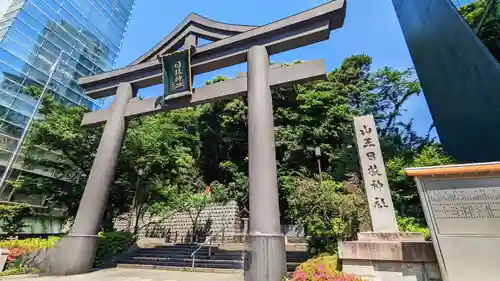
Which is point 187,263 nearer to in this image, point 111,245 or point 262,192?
point 111,245

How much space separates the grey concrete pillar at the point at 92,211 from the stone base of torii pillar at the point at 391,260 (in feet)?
22.1

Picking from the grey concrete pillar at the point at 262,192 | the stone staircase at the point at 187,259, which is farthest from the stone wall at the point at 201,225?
the grey concrete pillar at the point at 262,192

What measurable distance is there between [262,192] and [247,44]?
4.85 meters

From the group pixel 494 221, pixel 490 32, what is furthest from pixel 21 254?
pixel 490 32

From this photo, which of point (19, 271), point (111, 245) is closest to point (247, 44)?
point (111, 245)

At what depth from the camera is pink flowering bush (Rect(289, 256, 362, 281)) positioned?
4.49m

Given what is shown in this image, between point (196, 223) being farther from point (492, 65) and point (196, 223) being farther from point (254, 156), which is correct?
point (492, 65)

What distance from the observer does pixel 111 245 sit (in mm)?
10586

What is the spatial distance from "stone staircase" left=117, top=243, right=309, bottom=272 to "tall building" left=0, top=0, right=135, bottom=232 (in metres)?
10.1

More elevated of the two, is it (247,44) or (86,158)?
(247,44)

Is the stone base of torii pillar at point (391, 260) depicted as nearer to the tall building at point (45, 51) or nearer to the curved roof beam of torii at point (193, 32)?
the curved roof beam of torii at point (193, 32)

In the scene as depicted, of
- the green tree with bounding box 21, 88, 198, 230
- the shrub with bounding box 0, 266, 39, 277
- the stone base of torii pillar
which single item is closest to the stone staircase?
the shrub with bounding box 0, 266, 39, 277

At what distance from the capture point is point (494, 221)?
3.39m

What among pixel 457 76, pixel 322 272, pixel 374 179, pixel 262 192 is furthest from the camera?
pixel 457 76
